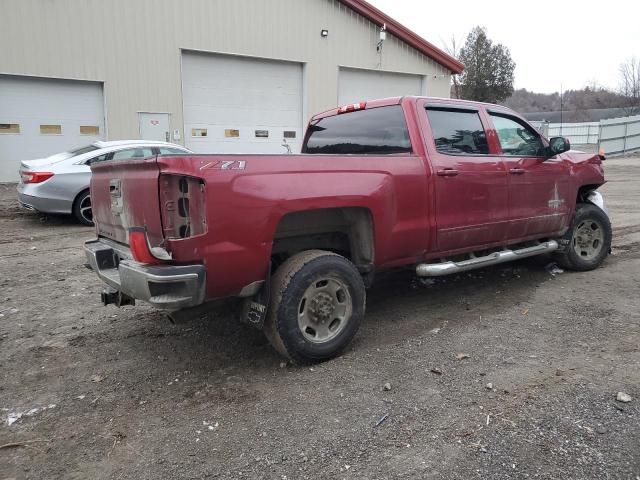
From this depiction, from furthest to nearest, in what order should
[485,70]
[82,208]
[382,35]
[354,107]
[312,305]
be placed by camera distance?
[485,70]
[382,35]
[82,208]
[354,107]
[312,305]

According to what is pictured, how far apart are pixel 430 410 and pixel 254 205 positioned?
5.36 ft

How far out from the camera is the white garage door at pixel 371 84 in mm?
18203

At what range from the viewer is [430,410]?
120 inches

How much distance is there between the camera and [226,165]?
10.2 feet

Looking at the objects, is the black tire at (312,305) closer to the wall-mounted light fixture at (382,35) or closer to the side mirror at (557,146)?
the side mirror at (557,146)

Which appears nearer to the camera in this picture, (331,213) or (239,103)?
(331,213)

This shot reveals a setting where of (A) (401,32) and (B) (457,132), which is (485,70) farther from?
(B) (457,132)

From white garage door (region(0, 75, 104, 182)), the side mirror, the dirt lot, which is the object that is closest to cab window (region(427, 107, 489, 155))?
the side mirror

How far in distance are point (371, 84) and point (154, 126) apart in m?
7.94

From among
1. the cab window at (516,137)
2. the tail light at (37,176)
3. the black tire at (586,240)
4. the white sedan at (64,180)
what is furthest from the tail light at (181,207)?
the tail light at (37,176)

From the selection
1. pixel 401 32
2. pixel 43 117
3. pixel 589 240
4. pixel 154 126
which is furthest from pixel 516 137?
pixel 401 32

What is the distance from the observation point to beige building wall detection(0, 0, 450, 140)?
44.1 ft

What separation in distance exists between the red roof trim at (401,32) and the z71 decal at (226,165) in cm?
1616

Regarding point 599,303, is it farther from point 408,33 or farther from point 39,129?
point 408,33
